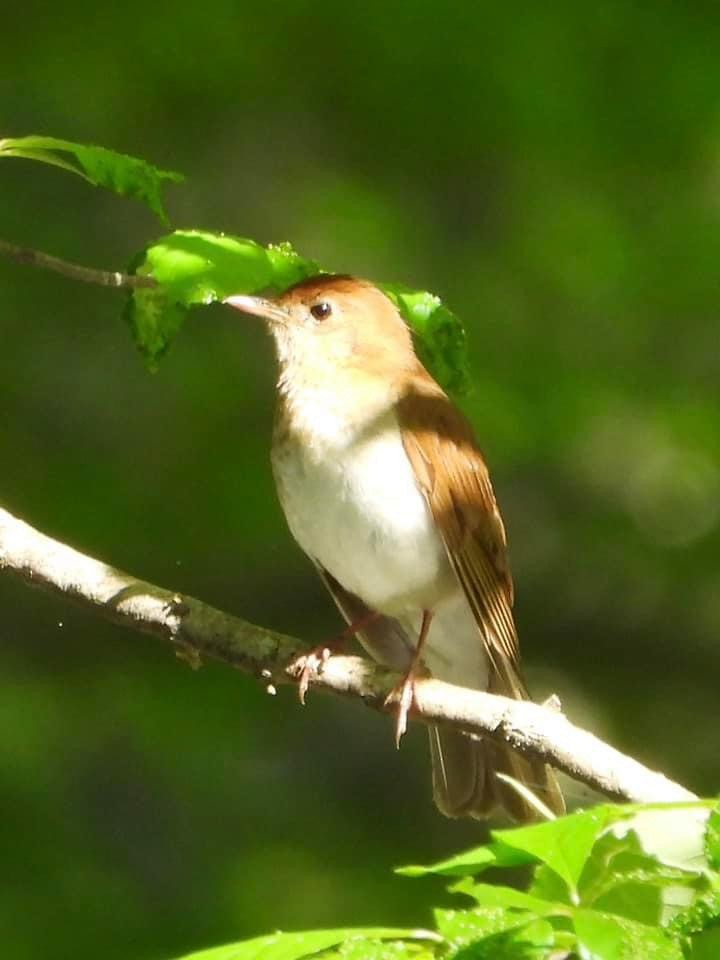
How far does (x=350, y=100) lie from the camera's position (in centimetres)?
655

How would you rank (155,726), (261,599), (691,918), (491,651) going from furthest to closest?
(261,599) < (155,726) < (491,651) < (691,918)

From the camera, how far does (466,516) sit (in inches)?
154

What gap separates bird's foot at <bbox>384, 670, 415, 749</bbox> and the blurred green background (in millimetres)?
2869

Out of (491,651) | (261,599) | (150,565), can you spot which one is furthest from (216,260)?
(261,599)

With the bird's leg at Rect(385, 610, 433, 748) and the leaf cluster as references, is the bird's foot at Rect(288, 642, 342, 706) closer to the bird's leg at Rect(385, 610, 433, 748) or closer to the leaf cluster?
the bird's leg at Rect(385, 610, 433, 748)

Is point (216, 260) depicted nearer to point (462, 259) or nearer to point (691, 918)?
point (691, 918)

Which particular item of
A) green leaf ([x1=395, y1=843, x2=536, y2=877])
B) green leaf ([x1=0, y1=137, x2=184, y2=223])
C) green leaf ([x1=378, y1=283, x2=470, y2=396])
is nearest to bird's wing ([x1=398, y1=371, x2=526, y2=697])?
green leaf ([x1=378, y1=283, x2=470, y2=396])

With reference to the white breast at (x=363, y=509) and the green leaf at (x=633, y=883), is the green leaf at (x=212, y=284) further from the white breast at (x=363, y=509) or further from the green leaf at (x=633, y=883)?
the green leaf at (x=633, y=883)

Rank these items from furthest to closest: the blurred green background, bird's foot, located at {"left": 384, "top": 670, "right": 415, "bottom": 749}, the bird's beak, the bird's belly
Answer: the blurred green background → the bird's beak → the bird's belly → bird's foot, located at {"left": 384, "top": 670, "right": 415, "bottom": 749}

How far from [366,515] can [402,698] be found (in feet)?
2.42

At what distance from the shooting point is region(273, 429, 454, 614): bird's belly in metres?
3.77

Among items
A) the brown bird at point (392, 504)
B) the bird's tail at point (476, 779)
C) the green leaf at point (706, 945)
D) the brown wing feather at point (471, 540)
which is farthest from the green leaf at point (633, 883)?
the bird's tail at point (476, 779)

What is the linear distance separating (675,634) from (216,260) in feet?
15.0

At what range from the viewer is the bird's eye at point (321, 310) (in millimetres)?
4301
